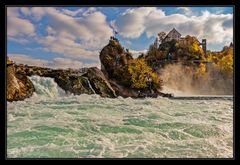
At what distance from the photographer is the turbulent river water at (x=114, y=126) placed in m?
3.60

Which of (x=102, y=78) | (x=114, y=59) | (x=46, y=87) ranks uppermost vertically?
(x=114, y=59)

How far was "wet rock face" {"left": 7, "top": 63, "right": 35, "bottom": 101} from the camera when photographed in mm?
3672

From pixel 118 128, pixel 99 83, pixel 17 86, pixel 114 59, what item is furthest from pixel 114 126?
pixel 17 86

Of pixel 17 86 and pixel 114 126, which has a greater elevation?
pixel 17 86

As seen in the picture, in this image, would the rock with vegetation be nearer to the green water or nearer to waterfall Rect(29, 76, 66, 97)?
the green water

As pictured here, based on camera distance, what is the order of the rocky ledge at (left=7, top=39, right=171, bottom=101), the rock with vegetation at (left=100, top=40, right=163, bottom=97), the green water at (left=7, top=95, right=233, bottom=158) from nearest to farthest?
the green water at (left=7, top=95, right=233, bottom=158), the rocky ledge at (left=7, top=39, right=171, bottom=101), the rock with vegetation at (left=100, top=40, right=163, bottom=97)

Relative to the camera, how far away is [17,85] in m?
3.72

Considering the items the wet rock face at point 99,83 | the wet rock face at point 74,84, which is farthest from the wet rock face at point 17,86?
the wet rock face at point 99,83

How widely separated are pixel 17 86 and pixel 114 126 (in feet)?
3.67

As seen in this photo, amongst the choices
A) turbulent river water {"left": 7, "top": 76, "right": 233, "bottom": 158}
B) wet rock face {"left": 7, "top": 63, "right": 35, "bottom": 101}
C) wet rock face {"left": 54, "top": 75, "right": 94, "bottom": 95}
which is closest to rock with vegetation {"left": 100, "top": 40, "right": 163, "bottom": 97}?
turbulent river water {"left": 7, "top": 76, "right": 233, "bottom": 158}

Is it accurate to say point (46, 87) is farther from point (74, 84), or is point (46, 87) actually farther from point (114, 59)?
point (114, 59)

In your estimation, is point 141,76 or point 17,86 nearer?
point 17,86
